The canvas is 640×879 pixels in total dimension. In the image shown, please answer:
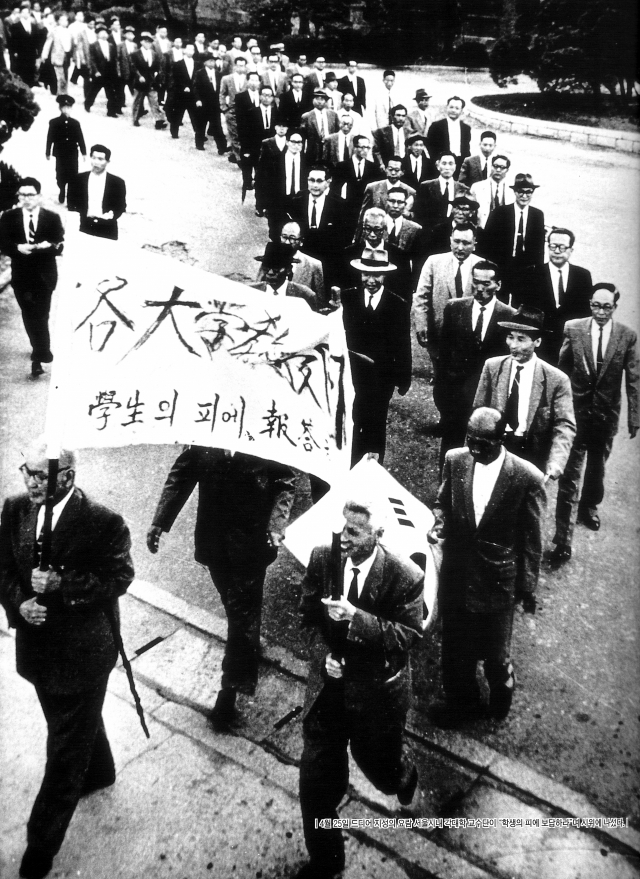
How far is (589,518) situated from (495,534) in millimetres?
2462

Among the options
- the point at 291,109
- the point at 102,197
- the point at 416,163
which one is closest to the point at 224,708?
the point at 102,197

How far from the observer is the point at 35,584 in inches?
152

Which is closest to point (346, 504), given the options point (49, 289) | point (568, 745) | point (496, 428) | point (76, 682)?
point (496, 428)

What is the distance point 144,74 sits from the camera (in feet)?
60.6

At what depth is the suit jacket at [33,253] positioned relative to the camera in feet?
27.5

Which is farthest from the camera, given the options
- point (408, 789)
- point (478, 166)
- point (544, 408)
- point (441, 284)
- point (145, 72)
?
point (145, 72)

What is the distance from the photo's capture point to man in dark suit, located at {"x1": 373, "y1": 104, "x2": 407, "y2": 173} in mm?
11289

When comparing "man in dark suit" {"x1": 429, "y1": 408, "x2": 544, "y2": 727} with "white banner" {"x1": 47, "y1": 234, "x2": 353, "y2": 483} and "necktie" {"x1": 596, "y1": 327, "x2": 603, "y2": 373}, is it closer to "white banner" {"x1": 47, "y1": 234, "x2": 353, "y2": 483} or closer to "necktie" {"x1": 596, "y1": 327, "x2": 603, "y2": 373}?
"white banner" {"x1": 47, "y1": 234, "x2": 353, "y2": 483}

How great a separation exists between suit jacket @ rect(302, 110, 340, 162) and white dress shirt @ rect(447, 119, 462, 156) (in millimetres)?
1519

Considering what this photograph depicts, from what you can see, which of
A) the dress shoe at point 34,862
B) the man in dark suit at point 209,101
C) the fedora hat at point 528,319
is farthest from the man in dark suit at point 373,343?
the man in dark suit at point 209,101

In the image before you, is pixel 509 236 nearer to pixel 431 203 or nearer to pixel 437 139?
pixel 431 203

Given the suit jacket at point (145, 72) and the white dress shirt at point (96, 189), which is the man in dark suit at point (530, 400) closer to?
the white dress shirt at point (96, 189)

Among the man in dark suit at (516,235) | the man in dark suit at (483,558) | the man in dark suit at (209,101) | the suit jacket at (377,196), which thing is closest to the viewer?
the man in dark suit at (483,558)

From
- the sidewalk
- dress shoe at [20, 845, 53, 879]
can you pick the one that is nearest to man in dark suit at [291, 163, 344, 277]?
the sidewalk
